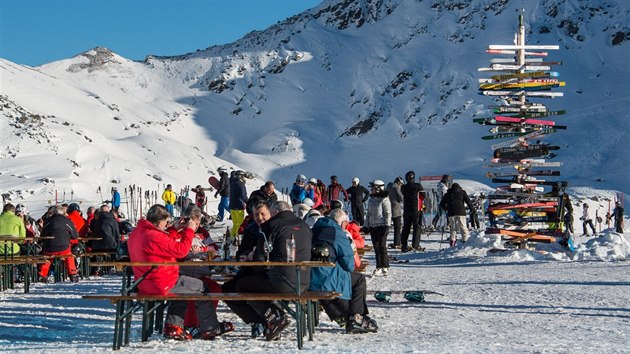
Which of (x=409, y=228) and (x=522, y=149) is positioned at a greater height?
(x=522, y=149)

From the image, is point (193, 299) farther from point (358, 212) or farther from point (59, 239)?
point (358, 212)

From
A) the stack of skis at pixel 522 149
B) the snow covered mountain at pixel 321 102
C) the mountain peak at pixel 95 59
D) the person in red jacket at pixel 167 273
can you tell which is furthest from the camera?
the mountain peak at pixel 95 59

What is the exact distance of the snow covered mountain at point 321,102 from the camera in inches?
2406

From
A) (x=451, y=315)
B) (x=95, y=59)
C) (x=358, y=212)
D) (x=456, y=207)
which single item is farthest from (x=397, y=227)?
(x=95, y=59)

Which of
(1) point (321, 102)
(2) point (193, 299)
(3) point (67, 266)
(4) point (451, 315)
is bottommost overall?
(4) point (451, 315)

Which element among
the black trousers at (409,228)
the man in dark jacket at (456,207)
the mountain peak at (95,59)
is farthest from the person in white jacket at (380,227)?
the mountain peak at (95,59)

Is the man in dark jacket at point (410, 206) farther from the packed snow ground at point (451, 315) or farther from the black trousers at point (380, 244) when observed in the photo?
the black trousers at point (380, 244)

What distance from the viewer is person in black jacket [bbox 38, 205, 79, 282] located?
14664mm

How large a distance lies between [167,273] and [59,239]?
291 inches

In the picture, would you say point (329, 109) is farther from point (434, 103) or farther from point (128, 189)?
point (128, 189)

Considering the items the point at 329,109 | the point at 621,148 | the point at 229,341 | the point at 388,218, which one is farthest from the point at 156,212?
the point at 329,109

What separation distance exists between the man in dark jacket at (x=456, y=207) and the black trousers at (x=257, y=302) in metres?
11.4

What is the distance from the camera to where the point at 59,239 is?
14.8m

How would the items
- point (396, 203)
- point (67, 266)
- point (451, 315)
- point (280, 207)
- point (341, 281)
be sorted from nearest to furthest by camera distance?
point (280, 207), point (341, 281), point (451, 315), point (67, 266), point (396, 203)
